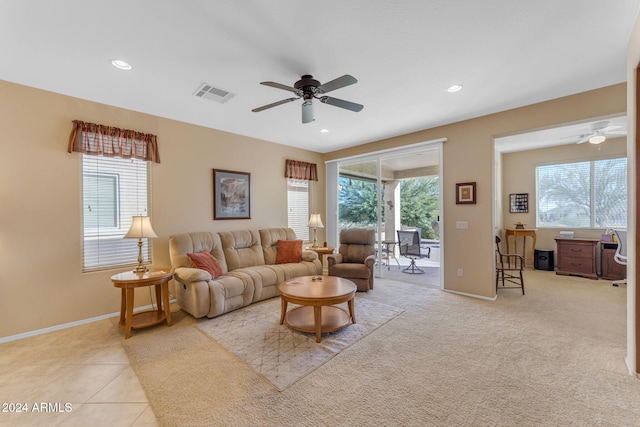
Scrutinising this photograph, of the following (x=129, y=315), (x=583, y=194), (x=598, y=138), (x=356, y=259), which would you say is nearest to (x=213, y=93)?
(x=129, y=315)

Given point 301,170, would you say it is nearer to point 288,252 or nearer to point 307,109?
point 288,252

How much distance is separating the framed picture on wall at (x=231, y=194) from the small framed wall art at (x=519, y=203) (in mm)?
6188

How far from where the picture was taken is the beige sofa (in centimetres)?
324

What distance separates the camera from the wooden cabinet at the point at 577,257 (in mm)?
5020

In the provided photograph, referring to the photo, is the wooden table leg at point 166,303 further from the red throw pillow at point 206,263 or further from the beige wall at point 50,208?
the beige wall at point 50,208

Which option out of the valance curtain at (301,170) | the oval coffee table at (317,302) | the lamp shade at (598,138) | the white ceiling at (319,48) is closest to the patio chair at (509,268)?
the lamp shade at (598,138)

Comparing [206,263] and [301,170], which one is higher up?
[301,170]

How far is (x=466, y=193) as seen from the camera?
4129 mm

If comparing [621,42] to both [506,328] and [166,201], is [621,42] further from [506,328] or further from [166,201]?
[166,201]

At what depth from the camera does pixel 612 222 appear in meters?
5.18

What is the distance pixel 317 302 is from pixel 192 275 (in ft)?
5.31

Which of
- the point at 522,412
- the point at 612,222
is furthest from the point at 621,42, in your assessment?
the point at 612,222

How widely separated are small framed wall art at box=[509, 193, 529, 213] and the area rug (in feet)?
15.7

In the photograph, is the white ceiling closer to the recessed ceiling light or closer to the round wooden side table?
the recessed ceiling light
